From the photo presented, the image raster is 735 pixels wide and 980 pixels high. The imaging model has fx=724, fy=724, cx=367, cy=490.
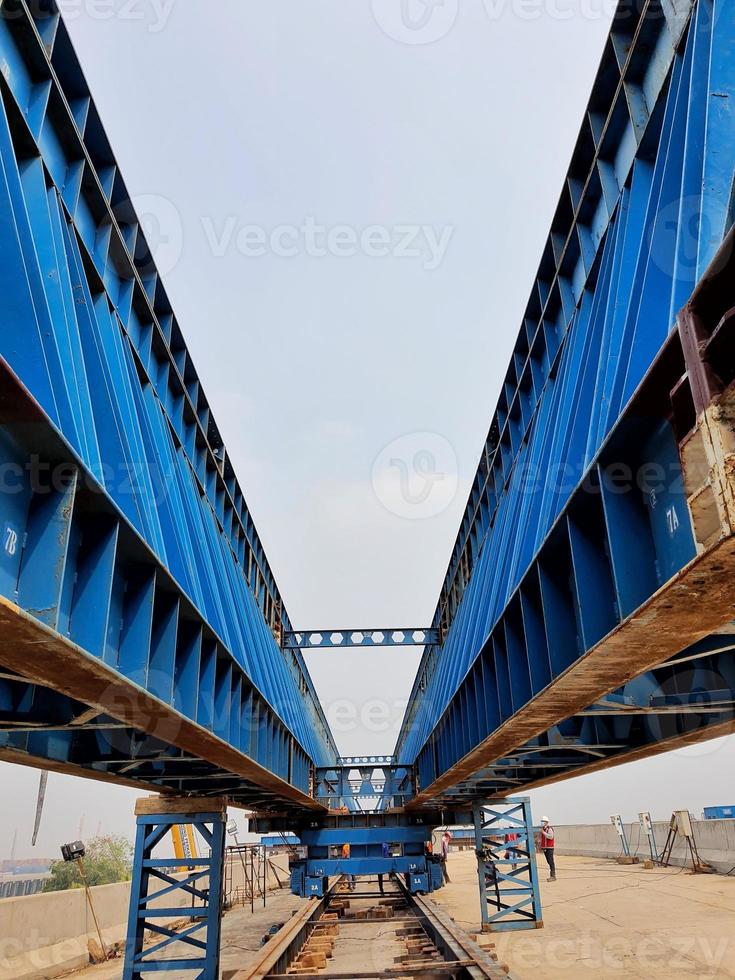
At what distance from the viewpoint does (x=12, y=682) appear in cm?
592

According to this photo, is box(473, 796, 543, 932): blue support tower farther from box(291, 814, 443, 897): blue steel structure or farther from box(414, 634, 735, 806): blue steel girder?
box(291, 814, 443, 897): blue steel structure

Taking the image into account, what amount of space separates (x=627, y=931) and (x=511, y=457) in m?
13.4

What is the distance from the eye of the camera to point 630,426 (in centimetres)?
405

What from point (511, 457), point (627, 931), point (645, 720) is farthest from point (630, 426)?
point (627, 931)

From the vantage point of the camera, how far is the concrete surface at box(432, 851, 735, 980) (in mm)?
13328

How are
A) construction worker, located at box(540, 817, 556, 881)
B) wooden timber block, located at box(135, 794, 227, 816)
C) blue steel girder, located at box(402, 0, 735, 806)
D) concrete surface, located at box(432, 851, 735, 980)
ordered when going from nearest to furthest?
blue steel girder, located at box(402, 0, 735, 806)
concrete surface, located at box(432, 851, 735, 980)
wooden timber block, located at box(135, 794, 227, 816)
construction worker, located at box(540, 817, 556, 881)

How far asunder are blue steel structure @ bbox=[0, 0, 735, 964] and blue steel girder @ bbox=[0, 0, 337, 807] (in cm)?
2

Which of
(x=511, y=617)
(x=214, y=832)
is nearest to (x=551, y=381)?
(x=511, y=617)

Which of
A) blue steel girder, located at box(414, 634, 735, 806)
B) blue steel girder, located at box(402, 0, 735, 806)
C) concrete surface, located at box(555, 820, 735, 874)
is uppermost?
blue steel girder, located at box(402, 0, 735, 806)

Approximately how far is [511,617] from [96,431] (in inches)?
183

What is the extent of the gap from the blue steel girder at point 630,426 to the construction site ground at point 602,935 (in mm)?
6397

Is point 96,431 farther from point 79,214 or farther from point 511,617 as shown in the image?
point 511,617

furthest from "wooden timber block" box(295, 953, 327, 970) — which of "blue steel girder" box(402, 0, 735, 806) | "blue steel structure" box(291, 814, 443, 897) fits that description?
"blue steel structure" box(291, 814, 443, 897)

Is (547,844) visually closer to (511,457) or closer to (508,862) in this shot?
(508,862)
